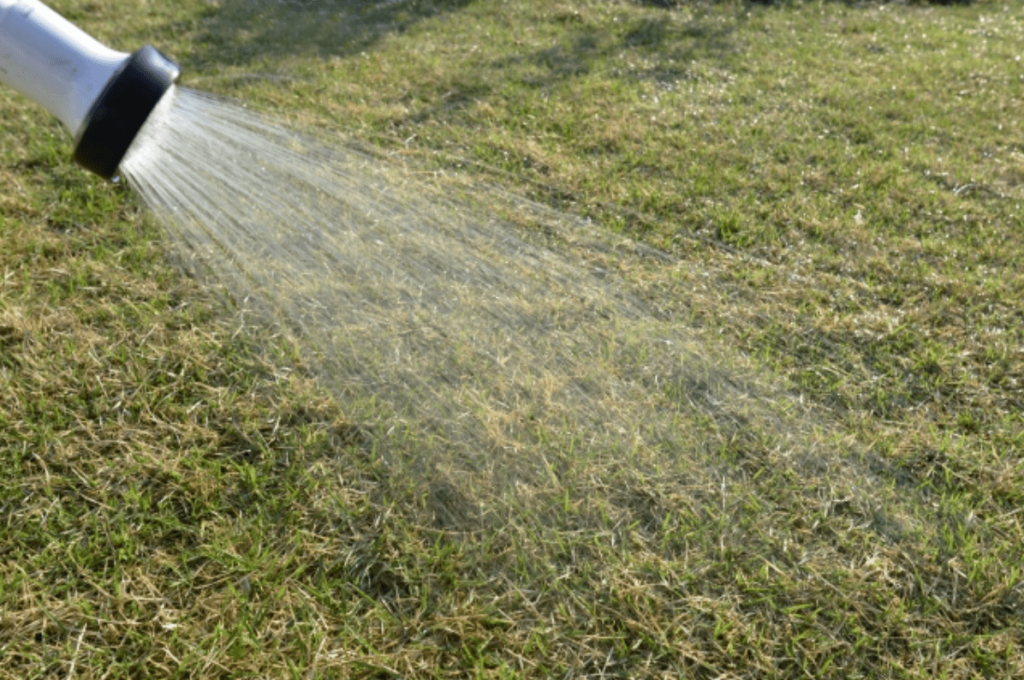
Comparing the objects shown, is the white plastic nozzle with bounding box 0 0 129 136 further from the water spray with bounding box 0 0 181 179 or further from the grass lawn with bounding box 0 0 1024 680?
the grass lawn with bounding box 0 0 1024 680

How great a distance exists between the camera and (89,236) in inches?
106

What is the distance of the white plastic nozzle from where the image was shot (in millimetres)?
1236

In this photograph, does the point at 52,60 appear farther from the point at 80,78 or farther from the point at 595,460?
the point at 595,460

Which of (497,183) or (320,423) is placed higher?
(497,183)

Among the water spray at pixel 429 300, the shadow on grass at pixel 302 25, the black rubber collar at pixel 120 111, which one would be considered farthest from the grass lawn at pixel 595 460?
the shadow on grass at pixel 302 25

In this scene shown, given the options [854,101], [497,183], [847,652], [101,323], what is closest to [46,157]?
[101,323]

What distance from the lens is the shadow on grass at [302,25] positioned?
15.2 ft

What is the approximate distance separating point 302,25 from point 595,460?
419 centimetres

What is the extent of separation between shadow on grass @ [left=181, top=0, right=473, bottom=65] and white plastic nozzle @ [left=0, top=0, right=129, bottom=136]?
337 centimetres

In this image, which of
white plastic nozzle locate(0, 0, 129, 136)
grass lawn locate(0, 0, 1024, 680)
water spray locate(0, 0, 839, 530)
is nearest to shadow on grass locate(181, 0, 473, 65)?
grass lawn locate(0, 0, 1024, 680)

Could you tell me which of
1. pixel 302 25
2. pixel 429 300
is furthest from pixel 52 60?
pixel 302 25

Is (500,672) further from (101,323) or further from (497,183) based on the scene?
(497,183)

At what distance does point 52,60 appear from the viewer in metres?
1.25

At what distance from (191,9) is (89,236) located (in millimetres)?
3302
